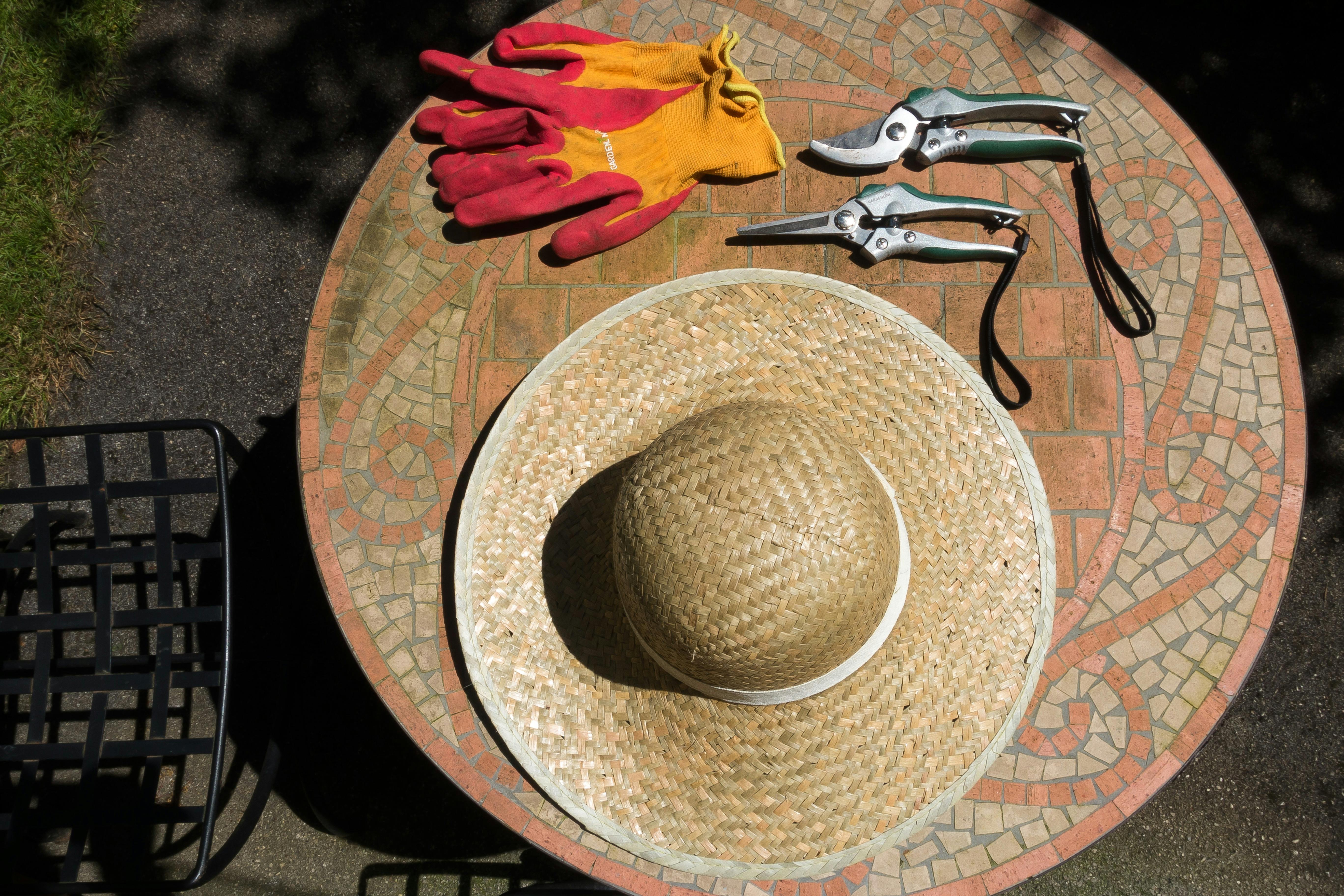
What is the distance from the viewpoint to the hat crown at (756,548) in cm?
190

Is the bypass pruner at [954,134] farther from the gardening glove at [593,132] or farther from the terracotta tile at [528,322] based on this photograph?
the terracotta tile at [528,322]

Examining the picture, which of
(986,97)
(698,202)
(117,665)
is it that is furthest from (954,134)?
(117,665)

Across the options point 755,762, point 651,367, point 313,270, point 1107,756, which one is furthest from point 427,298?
point 1107,756

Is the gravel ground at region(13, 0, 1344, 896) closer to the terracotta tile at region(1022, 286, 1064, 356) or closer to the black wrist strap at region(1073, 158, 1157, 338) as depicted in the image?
the black wrist strap at region(1073, 158, 1157, 338)

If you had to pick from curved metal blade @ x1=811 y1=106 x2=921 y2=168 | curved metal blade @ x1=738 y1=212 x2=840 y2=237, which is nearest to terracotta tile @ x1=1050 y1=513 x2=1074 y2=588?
curved metal blade @ x1=738 y1=212 x2=840 y2=237

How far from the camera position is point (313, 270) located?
430cm

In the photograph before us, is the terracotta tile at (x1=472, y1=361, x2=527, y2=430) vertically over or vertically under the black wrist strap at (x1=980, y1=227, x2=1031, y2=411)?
under

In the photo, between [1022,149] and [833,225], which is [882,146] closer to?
[833,225]

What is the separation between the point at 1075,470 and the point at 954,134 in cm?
127

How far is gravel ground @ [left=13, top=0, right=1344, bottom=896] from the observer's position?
3740 mm

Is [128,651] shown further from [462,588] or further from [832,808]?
[832,808]

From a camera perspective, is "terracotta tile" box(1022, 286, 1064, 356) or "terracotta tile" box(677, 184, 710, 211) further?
"terracotta tile" box(677, 184, 710, 211)

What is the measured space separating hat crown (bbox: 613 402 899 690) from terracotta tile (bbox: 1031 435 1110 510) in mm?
1150

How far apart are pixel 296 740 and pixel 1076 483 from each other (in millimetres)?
3347
